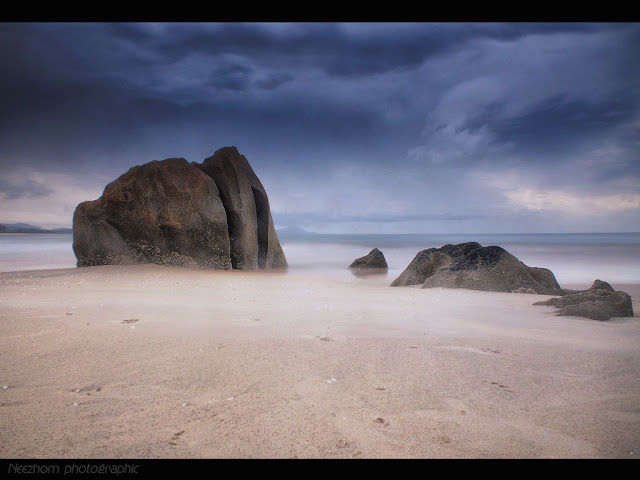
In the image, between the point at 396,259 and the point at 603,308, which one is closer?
the point at 603,308

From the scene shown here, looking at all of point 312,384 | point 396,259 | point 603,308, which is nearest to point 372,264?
point 396,259

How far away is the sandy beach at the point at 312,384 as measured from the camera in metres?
1.38

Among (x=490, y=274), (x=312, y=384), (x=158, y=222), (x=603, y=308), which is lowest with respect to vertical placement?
(x=312, y=384)

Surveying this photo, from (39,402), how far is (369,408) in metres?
1.51

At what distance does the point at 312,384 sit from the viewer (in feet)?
6.23

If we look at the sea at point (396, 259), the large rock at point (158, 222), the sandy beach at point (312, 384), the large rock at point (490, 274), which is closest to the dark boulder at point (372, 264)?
the sea at point (396, 259)

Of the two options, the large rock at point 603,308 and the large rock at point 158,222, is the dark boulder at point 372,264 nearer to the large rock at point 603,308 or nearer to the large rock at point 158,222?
the large rock at point 158,222

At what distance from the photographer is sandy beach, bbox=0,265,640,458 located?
4.53 ft

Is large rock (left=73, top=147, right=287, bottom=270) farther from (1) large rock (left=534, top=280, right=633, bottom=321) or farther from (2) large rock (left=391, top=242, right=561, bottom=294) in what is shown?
(1) large rock (left=534, top=280, right=633, bottom=321)

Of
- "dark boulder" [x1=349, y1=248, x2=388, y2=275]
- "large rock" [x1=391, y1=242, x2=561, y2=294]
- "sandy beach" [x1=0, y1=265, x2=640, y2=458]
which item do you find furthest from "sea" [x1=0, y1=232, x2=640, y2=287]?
"sandy beach" [x1=0, y1=265, x2=640, y2=458]

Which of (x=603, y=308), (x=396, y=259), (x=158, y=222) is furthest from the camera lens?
(x=396, y=259)

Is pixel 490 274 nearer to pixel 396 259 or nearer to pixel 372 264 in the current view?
pixel 372 264

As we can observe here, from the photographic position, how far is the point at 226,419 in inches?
60.1
